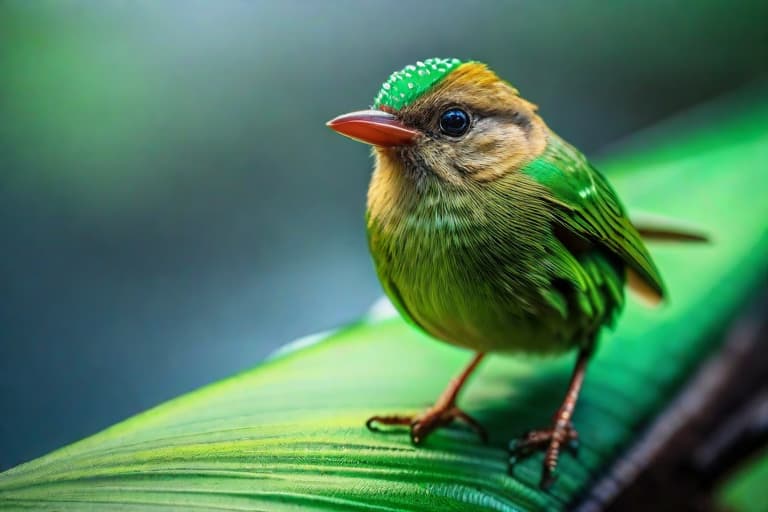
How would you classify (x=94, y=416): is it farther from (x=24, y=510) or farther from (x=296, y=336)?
(x=296, y=336)

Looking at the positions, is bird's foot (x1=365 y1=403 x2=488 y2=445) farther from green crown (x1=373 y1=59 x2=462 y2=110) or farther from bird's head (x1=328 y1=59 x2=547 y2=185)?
green crown (x1=373 y1=59 x2=462 y2=110)

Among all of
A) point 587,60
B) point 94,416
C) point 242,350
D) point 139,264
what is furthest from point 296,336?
point 587,60

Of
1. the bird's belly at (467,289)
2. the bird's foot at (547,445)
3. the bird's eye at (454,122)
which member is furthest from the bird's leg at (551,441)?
the bird's eye at (454,122)

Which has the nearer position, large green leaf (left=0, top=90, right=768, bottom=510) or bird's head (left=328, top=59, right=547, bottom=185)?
large green leaf (left=0, top=90, right=768, bottom=510)

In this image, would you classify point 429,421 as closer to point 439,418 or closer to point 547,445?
point 439,418

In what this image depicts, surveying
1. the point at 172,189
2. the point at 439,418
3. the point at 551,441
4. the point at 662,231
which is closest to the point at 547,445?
the point at 551,441

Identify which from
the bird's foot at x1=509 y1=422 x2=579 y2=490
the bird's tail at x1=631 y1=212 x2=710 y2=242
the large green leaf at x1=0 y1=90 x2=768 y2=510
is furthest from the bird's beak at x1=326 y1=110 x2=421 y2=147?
the bird's tail at x1=631 y1=212 x2=710 y2=242
